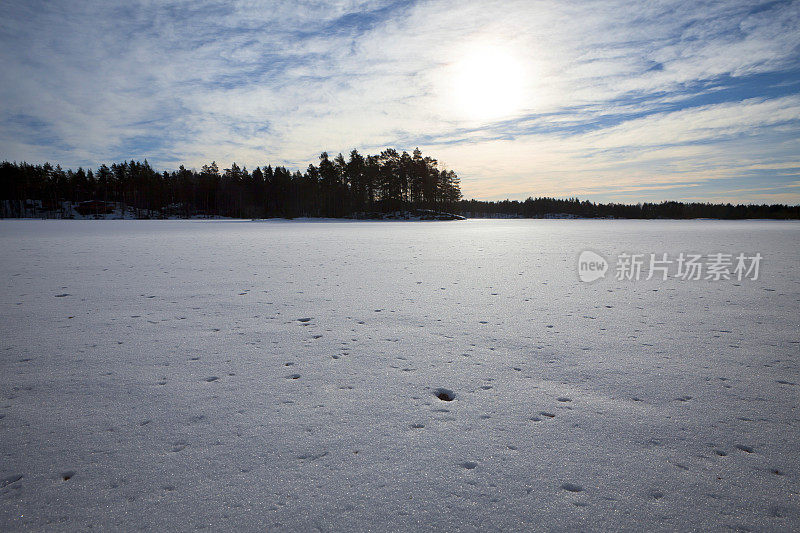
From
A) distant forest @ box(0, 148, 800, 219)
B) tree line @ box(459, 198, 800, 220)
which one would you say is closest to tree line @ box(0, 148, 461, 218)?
distant forest @ box(0, 148, 800, 219)

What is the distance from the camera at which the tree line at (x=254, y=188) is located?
7706 centimetres

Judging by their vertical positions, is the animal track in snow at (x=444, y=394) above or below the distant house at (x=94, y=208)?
below

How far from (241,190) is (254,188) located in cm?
416

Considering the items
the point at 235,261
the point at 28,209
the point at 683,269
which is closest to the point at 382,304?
the point at 235,261

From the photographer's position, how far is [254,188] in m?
89.4

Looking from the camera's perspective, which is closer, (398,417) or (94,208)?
A: (398,417)

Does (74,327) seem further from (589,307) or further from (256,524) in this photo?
(589,307)

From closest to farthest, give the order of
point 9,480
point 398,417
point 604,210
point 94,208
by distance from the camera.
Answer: point 9,480 < point 398,417 < point 94,208 < point 604,210

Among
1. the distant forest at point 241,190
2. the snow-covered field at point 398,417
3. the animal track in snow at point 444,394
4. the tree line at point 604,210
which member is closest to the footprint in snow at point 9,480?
the snow-covered field at point 398,417

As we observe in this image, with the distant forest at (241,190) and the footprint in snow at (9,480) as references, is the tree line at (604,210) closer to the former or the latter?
the distant forest at (241,190)

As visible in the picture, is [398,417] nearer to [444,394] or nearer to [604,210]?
[444,394]

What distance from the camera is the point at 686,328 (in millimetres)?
4352

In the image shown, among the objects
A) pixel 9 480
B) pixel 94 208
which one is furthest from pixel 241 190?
pixel 9 480

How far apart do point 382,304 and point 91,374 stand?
331 centimetres
